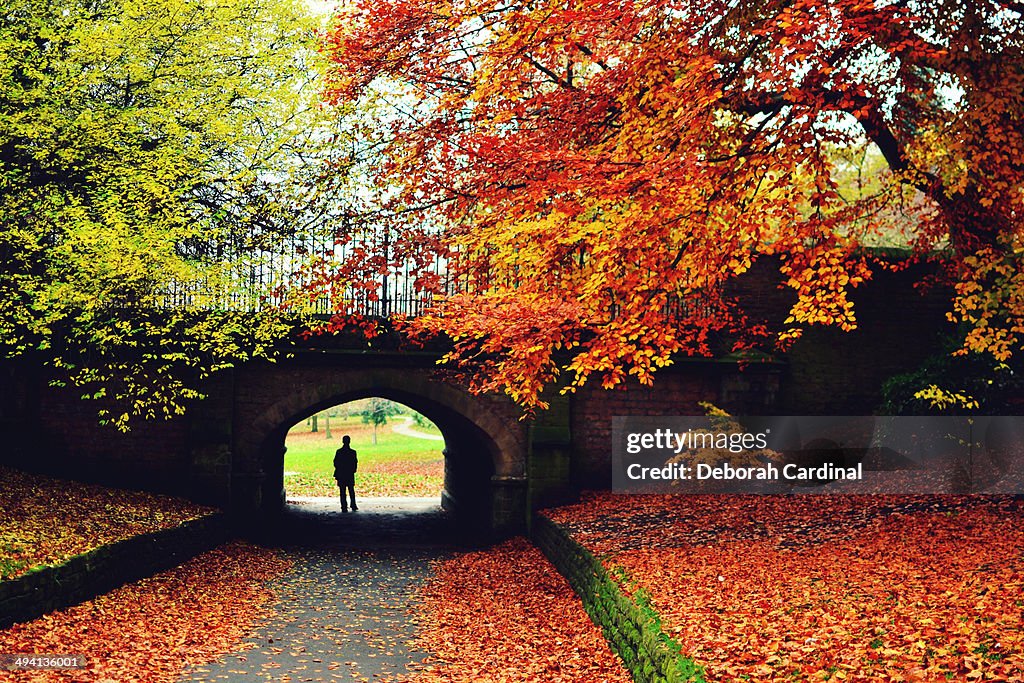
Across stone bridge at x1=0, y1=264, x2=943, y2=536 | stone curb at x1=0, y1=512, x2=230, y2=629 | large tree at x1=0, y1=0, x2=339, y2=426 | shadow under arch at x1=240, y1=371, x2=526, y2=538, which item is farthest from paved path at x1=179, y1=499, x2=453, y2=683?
large tree at x1=0, y1=0, x2=339, y2=426

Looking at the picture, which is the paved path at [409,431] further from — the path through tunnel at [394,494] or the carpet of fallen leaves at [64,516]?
the carpet of fallen leaves at [64,516]

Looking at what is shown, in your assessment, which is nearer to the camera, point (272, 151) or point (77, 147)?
point (77, 147)

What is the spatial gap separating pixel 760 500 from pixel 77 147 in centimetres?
1108

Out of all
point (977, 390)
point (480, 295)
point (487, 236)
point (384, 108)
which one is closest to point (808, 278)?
point (487, 236)

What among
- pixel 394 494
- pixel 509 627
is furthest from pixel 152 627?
pixel 394 494

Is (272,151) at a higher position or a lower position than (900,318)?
higher

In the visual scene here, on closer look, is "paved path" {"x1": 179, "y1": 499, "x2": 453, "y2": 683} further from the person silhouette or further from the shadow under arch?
the shadow under arch

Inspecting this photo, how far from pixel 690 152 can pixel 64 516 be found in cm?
967

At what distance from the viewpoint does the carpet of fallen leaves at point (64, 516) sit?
1002 cm

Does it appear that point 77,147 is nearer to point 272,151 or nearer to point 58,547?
point 272,151

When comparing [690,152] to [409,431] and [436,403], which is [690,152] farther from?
[409,431]

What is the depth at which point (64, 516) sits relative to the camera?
12375mm

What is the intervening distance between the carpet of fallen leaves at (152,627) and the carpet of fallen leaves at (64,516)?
661mm

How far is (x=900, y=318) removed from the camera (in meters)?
18.1
